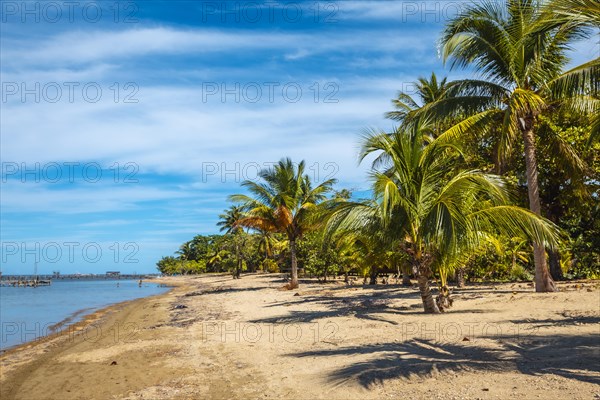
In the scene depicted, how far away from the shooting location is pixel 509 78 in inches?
554

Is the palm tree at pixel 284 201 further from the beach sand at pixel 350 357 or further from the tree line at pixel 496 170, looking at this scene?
the beach sand at pixel 350 357

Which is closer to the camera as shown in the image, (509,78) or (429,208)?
(429,208)

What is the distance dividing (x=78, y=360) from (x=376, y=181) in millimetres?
8329

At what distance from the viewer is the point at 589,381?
5.16 m

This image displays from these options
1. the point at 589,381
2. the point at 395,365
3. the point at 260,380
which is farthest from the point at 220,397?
the point at 589,381

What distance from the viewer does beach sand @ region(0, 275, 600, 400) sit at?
19.0 ft

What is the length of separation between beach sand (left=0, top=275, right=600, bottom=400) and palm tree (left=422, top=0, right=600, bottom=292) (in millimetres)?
4651

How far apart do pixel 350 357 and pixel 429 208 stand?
16.0ft

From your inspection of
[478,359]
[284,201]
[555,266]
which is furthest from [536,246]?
[284,201]

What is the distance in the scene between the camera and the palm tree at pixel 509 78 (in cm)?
1320

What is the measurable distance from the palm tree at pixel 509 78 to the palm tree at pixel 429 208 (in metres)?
2.62

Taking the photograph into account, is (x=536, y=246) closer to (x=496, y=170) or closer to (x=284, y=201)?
(x=496, y=170)

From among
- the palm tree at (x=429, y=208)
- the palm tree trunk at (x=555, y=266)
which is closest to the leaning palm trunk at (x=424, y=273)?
the palm tree at (x=429, y=208)

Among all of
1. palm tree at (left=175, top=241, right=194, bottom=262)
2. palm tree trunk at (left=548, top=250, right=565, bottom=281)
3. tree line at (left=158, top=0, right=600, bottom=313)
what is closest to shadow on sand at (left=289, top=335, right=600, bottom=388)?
tree line at (left=158, top=0, right=600, bottom=313)
